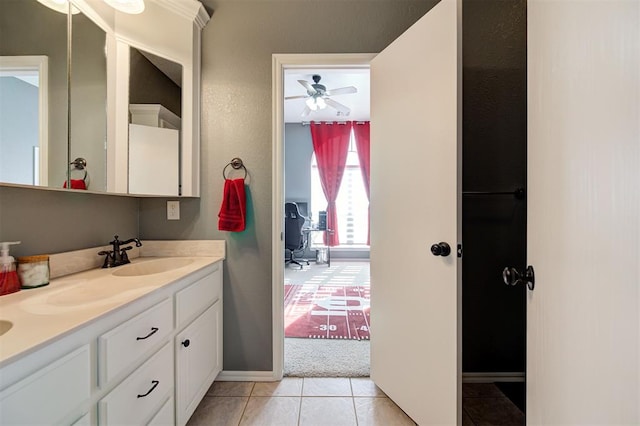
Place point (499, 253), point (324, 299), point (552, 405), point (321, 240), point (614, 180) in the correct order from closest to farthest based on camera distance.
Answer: point (614, 180) < point (552, 405) < point (499, 253) < point (324, 299) < point (321, 240)

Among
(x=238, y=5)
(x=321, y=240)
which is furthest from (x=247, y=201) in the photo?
(x=321, y=240)

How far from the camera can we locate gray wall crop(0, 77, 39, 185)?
916mm

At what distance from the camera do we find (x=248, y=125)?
1.72 metres

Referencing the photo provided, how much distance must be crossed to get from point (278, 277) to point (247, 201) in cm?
54

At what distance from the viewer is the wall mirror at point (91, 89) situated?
961 millimetres

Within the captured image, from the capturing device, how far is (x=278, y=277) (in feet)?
5.63

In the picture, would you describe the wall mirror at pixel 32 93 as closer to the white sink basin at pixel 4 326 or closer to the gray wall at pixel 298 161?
the white sink basin at pixel 4 326

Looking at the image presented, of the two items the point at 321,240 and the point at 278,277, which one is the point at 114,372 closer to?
the point at 278,277

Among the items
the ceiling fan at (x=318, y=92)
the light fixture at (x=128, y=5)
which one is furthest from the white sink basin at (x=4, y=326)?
the ceiling fan at (x=318, y=92)

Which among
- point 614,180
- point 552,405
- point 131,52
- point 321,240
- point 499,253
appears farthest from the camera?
point 321,240

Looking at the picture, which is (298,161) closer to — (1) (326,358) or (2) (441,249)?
(1) (326,358)

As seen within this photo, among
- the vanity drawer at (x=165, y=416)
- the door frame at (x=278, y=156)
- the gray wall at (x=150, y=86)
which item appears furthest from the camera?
the door frame at (x=278, y=156)

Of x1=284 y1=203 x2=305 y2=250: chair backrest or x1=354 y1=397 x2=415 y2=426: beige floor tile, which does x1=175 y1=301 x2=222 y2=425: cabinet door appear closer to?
x1=354 y1=397 x2=415 y2=426: beige floor tile

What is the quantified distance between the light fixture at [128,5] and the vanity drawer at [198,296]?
145cm
